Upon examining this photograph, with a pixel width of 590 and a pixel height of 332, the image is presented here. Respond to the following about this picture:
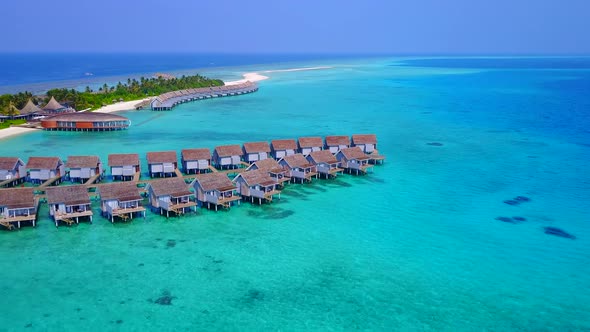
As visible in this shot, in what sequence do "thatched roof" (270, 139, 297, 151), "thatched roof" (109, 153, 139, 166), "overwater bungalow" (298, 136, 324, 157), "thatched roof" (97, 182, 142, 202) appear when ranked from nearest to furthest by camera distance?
"thatched roof" (97, 182, 142, 202) → "thatched roof" (109, 153, 139, 166) → "thatched roof" (270, 139, 297, 151) → "overwater bungalow" (298, 136, 324, 157)

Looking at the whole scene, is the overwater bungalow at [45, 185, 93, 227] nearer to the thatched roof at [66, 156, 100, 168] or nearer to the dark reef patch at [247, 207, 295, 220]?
the thatched roof at [66, 156, 100, 168]

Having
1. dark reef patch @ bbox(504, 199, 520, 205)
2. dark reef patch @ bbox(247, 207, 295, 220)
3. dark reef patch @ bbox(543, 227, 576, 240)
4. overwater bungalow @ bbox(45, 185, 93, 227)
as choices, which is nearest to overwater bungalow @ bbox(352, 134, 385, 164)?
dark reef patch @ bbox(504, 199, 520, 205)

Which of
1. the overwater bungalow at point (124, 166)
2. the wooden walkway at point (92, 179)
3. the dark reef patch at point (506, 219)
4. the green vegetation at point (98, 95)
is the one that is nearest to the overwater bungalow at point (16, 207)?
the wooden walkway at point (92, 179)

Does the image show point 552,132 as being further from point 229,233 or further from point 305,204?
point 229,233

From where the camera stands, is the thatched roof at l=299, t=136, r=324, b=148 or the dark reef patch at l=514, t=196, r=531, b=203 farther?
the thatched roof at l=299, t=136, r=324, b=148

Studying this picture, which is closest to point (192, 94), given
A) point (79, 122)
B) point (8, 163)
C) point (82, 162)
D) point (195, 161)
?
point (79, 122)

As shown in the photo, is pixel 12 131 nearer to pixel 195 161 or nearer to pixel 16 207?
pixel 195 161

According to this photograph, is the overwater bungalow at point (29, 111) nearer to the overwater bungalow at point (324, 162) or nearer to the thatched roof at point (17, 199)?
the thatched roof at point (17, 199)
